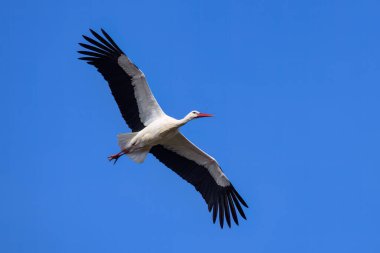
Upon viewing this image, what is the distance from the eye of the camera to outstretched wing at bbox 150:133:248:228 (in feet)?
65.9

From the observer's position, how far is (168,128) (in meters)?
Answer: 19.4

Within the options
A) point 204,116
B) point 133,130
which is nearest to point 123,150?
point 133,130

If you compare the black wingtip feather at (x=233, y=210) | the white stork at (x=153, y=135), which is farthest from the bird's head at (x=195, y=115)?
the black wingtip feather at (x=233, y=210)

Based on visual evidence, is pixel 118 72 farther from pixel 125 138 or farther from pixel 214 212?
pixel 214 212

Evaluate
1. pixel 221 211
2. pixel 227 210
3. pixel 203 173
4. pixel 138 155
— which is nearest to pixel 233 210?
pixel 227 210

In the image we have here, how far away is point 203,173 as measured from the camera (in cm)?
2034

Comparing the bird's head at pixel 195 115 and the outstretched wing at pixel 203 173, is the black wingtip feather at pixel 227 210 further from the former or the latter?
the bird's head at pixel 195 115

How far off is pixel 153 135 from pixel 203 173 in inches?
61.6

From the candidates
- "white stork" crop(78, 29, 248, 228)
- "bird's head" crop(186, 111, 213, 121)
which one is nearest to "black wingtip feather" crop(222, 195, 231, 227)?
"white stork" crop(78, 29, 248, 228)

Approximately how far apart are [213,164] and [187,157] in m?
0.54

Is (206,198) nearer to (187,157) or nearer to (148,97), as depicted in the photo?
(187,157)

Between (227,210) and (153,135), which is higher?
(153,135)

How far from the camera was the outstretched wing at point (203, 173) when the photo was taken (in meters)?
20.1

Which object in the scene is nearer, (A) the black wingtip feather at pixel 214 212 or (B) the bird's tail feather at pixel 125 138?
(B) the bird's tail feather at pixel 125 138
